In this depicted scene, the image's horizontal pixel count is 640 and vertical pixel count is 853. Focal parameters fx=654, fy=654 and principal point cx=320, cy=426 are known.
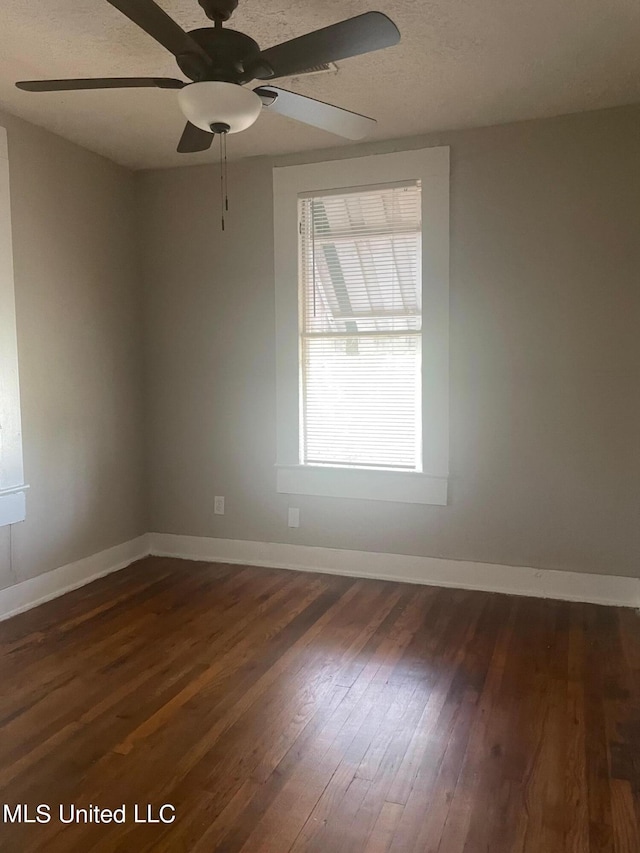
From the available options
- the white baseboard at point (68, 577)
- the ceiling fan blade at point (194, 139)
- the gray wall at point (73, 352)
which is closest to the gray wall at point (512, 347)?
the gray wall at point (73, 352)

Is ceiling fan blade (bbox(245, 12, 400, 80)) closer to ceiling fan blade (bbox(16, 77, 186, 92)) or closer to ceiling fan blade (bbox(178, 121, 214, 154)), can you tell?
ceiling fan blade (bbox(16, 77, 186, 92))

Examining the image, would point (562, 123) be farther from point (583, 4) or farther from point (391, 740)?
point (391, 740)

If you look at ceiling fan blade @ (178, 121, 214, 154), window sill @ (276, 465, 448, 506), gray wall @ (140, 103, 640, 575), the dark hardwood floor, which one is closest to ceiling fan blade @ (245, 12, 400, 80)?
ceiling fan blade @ (178, 121, 214, 154)

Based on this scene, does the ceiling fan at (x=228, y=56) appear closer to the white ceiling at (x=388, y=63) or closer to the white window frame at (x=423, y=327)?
the white ceiling at (x=388, y=63)

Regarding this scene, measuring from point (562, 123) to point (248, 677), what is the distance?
3157 mm

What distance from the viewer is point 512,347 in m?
3.61

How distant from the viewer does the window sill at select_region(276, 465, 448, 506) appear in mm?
3805

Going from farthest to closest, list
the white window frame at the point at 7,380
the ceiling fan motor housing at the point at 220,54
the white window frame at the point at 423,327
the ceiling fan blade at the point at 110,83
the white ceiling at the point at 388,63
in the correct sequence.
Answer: the white window frame at the point at 423,327 → the white window frame at the point at 7,380 → the white ceiling at the point at 388,63 → the ceiling fan blade at the point at 110,83 → the ceiling fan motor housing at the point at 220,54

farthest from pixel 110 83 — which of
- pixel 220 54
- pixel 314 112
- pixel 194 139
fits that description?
pixel 314 112

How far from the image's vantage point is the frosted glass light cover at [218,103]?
189 cm

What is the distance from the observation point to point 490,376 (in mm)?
3662

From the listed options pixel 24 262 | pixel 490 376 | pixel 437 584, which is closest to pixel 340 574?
pixel 437 584

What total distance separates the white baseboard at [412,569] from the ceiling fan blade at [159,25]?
2880mm

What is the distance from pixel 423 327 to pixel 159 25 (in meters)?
2.30
